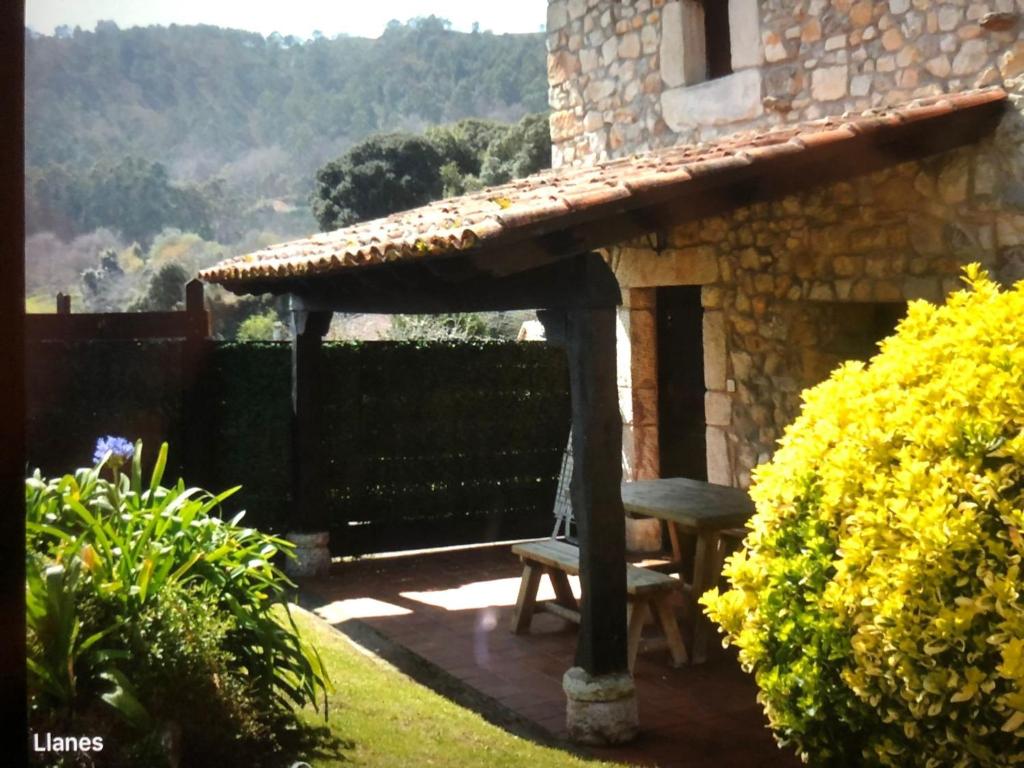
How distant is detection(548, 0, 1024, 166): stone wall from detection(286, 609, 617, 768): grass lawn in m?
4.19

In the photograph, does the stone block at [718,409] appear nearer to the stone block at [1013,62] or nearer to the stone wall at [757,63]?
the stone wall at [757,63]

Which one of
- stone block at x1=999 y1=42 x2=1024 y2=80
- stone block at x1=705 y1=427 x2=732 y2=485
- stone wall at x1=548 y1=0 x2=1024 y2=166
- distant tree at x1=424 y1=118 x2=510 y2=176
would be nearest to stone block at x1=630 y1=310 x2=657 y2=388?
stone block at x1=705 y1=427 x2=732 y2=485

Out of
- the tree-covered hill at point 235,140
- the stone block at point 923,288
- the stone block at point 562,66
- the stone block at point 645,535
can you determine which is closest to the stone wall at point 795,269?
the stone block at point 923,288

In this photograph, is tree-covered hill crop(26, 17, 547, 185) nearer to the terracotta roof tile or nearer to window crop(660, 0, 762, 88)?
window crop(660, 0, 762, 88)

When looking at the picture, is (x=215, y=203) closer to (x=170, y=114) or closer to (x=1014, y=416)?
(x=170, y=114)

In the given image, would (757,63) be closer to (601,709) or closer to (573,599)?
(573,599)

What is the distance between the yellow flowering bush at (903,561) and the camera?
2850 millimetres

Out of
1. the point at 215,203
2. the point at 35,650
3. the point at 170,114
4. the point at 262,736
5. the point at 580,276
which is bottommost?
the point at 262,736

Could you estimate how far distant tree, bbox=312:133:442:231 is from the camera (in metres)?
30.9

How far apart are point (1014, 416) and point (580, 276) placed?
90.7 inches

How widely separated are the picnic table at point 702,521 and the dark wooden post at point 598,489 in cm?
100

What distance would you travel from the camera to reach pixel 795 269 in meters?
6.86

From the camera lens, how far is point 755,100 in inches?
287

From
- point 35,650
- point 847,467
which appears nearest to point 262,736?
point 35,650
